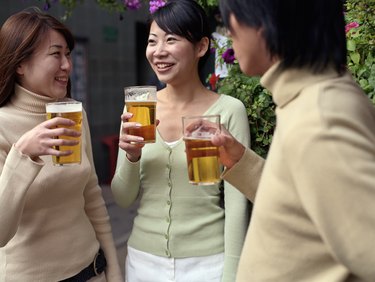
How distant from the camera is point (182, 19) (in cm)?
194

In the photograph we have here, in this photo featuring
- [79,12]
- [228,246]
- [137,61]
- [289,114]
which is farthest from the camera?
[137,61]

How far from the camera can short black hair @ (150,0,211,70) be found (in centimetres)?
194

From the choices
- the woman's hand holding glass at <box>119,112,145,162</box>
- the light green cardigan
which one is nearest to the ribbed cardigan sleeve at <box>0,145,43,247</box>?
the woman's hand holding glass at <box>119,112,145,162</box>

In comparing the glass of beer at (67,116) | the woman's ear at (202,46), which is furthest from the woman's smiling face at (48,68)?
the woman's ear at (202,46)

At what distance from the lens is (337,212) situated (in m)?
0.89

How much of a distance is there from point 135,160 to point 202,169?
447 millimetres

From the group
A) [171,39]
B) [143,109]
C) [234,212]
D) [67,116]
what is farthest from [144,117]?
[234,212]

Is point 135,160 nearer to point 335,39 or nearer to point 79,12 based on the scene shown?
point 335,39

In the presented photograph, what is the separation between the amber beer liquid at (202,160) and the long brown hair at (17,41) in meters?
0.74

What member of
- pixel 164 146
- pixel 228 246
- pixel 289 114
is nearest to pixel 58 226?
pixel 164 146

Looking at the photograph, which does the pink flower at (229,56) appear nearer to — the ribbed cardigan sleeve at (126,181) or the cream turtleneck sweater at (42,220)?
the ribbed cardigan sleeve at (126,181)

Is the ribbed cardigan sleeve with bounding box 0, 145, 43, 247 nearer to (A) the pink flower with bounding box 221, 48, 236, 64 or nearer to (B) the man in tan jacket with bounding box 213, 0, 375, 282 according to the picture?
(B) the man in tan jacket with bounding box 213, 0, 375, 282

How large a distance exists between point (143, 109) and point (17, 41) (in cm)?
56

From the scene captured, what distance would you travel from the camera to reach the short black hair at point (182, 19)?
194 centimetres
